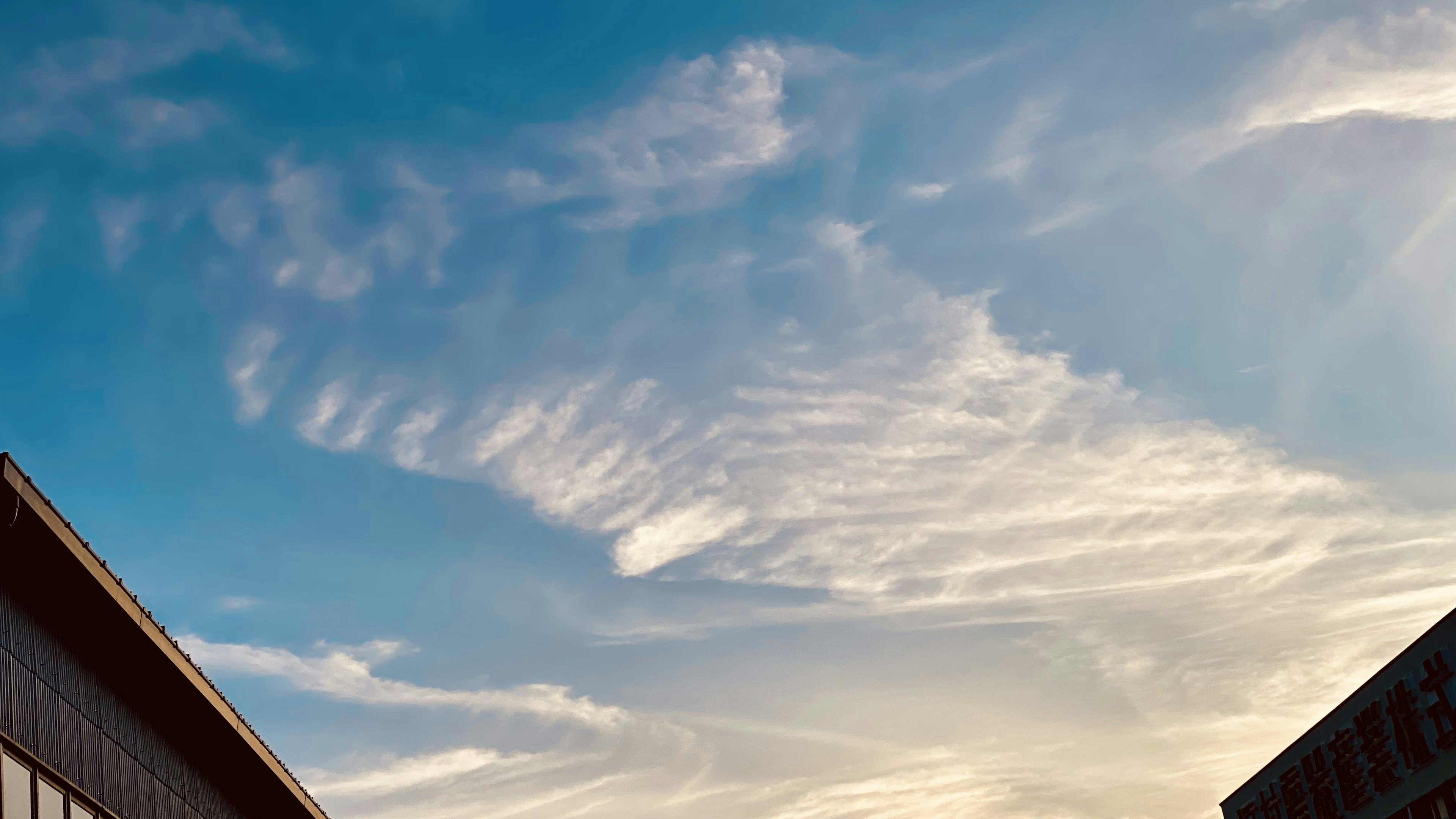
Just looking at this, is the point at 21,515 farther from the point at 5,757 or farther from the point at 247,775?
the point at 247,775

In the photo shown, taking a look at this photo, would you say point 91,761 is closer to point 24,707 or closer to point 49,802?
point 49,802

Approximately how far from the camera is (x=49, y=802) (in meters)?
28.0

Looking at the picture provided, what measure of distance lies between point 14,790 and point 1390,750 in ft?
201

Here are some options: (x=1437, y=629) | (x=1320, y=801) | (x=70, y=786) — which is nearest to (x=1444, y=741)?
(x=1437, y=629)

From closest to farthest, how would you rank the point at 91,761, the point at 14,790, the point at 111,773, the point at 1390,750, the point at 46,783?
the point at 14,790 → the point at 46,783 → the point at 91,761 → the point at 111,773 → the point at 1390,750

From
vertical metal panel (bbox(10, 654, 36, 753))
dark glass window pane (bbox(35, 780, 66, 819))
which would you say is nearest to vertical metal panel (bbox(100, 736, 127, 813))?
dark glass window pane (bbox(35, 780, 66, 819))

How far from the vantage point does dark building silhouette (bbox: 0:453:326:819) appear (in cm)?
2705

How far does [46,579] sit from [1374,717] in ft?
202

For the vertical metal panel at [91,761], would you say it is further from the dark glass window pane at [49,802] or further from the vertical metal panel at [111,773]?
the dark glass window pane at [49,802]

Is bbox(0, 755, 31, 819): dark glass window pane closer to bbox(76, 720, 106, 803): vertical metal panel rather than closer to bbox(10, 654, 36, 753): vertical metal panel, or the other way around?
bbox(10, 654, 36, 753): vertical metal panel

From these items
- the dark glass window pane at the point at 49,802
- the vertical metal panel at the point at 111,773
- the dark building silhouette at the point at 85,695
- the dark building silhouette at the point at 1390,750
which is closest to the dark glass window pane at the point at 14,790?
the dark building silhouette at the point at 85,695

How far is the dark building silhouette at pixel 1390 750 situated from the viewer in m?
54.4

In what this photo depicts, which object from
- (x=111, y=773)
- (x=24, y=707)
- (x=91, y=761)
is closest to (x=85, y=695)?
(x=91, y=761)

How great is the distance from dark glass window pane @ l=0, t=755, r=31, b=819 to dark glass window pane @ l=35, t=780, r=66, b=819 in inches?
18.5
